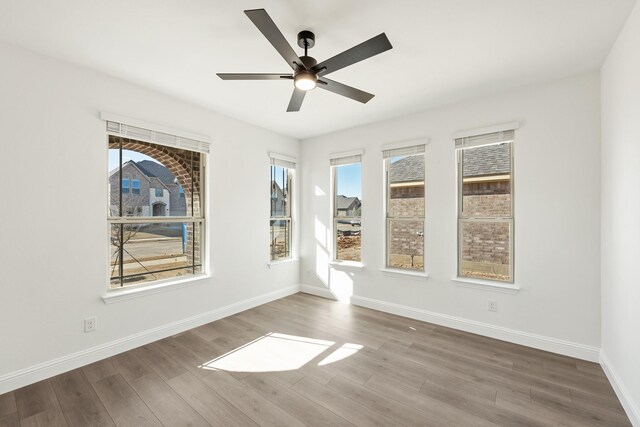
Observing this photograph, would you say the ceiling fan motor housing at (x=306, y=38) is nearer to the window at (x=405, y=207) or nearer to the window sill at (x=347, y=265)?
the window at (x=405, y=207)

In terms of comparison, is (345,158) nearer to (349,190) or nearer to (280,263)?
(349,190)

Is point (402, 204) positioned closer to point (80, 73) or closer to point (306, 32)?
point (306, 32)

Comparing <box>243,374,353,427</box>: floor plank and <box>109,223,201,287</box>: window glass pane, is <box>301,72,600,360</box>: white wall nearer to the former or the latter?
<box>243,374,353,427</box>: floor plank

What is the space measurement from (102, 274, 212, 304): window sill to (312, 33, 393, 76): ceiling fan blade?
277 centimetres

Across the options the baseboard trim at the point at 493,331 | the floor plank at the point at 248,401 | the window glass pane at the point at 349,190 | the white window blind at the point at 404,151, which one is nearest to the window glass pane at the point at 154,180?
the floor plank at the point at 248,401

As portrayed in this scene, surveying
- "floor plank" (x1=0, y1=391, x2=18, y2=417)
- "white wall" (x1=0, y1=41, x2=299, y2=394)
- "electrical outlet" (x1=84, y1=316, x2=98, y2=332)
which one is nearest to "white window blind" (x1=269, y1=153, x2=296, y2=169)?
"white wall" (x1=0, y1=41, x2=299, y2=394)

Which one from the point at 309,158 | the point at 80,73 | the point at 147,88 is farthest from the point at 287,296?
the point at 80,73

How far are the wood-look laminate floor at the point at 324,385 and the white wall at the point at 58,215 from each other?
29 centimetres

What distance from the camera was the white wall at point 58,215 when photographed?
7.54 feet

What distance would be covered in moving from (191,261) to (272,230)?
1.41m

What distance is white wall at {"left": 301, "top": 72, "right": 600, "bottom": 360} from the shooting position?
274cm

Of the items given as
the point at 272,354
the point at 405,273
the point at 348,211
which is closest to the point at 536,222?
the point at 405,273

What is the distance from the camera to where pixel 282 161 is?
476 cm

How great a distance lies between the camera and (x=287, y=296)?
4.80m
